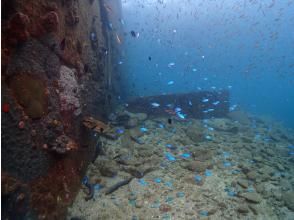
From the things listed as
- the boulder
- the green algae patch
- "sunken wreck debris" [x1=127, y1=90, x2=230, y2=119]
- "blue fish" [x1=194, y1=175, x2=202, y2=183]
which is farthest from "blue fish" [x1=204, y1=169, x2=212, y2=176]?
the green algae patch

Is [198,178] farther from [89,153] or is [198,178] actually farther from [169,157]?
[89,153]

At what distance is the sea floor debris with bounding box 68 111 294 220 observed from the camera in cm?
632

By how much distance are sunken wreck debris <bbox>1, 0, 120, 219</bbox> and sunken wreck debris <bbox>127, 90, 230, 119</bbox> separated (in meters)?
8.10

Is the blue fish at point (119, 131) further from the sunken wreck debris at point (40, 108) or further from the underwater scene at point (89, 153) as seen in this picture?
the sunken wreck debris at point (40, 108)

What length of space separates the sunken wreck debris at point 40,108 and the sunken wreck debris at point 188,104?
8102 mm

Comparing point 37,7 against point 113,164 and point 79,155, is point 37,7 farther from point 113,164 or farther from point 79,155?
point 113,164

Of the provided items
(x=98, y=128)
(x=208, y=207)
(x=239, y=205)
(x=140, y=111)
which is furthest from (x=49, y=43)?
(x=140, y=111)

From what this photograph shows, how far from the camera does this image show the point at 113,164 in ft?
26.9

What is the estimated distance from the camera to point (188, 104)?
1602cm

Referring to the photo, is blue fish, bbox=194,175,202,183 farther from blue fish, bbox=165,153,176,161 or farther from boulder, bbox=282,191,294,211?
boulder, bbox=282,191,294,211

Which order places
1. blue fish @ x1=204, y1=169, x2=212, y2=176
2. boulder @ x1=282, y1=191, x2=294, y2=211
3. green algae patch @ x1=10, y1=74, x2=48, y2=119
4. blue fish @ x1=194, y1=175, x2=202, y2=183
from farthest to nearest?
1. blue fish @ x1=204, y1=169, x2=212, y2=176
2. blue fish @ x1=194, y1=175, x2=202, y2=183
3. boulder @ x1=282, y1=191, x2=294, y2=211
4. green algae patch @ x1=10, y1=74, x2=48, y2=119

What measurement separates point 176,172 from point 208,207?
193cm

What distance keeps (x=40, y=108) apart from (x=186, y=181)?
17.6 feet

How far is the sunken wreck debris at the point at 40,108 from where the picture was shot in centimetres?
358
